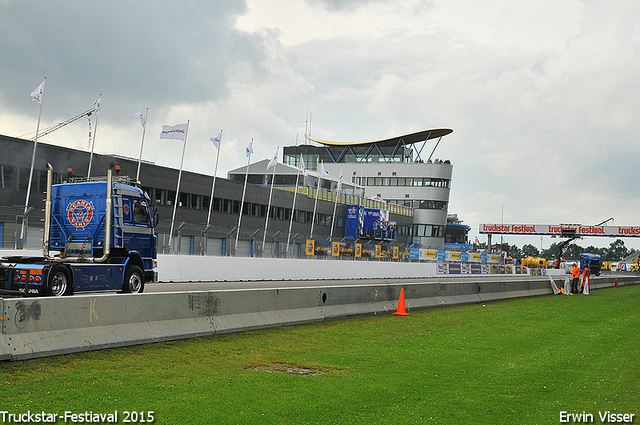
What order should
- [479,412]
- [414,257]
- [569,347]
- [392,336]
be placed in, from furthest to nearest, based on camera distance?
1. [414,257]
2. [392,336]
3. [569,347]
4. [479,412]

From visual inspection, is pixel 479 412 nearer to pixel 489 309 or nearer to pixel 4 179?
pixel 489 309

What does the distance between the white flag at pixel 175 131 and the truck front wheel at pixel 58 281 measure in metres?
21.7

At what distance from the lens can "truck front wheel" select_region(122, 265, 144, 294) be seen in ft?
57.3

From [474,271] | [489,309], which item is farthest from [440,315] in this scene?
[474,271]

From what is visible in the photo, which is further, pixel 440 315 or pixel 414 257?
pixel 414 257

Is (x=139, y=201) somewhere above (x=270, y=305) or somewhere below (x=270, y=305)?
above

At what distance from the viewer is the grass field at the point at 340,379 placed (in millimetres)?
6410

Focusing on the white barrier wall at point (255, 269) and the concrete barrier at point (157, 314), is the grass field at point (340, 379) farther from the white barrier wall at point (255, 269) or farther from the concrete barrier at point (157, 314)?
the white barrier wall at point (255, 269)

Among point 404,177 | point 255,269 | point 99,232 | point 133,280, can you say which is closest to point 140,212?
point 99,232

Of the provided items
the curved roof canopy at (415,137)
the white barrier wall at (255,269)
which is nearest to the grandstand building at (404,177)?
the curved roof canopy at (415,137)

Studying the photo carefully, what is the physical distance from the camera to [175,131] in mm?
36469

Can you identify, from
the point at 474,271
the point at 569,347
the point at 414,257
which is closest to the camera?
the point at 569,347

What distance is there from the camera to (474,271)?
214 feet

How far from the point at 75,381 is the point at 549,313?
15.9 meters
